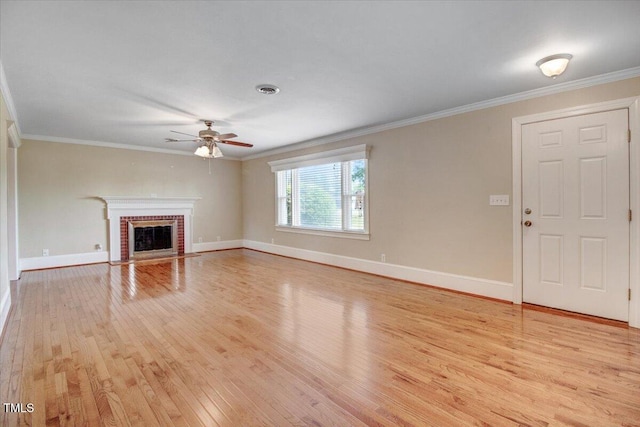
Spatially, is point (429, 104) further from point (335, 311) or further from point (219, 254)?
point (219, 254)

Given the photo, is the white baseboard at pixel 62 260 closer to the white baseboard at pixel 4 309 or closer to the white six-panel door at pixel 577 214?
the white baseboard at pixel 4 309

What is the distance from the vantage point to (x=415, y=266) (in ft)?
15.3

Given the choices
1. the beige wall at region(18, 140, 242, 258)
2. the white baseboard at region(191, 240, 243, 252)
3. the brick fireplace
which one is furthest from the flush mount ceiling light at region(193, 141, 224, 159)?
the white baseboard at region(191, 240, 243, 252)

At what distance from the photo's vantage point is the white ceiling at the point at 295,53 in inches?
81.4

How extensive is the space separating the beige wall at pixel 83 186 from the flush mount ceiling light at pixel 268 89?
4.67 meters

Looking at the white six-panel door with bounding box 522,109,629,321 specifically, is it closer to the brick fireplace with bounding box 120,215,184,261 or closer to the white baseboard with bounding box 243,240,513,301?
the white baseboard with bounding box 243,240,513,301

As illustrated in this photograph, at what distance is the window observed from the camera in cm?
550

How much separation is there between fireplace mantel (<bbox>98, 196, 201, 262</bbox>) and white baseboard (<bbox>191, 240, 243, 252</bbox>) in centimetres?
21

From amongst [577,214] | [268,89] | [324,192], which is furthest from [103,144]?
[577,214]

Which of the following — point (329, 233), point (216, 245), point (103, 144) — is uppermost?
point (103, 144)

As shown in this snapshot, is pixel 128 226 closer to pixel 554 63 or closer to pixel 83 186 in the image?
pixel 83 186

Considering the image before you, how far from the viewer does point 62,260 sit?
5.92 meters

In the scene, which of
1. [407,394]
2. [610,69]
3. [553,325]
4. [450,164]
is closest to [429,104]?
[450,164]

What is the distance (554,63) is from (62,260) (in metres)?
7.93
